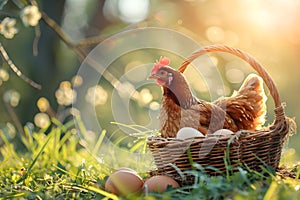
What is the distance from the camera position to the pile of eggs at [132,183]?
2.01m

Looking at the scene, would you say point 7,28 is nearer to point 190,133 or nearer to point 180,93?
point 180,93

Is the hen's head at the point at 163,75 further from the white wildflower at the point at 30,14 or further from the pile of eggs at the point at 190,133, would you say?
the white wildflower at the point at 30,14

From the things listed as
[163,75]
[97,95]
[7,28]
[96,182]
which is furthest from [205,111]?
[97,95]

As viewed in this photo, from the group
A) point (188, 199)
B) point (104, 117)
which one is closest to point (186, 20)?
point (104, 117)

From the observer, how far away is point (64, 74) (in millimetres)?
6367

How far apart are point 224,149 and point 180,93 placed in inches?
17.4

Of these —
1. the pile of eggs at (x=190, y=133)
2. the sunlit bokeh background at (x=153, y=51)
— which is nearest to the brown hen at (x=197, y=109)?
the pile of eggs at (x=190, y=133)

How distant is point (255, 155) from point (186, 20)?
3.61 meters

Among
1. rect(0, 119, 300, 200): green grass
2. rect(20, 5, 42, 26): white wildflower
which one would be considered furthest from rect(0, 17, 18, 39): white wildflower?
rect(0, 119, 300, 200): green grass

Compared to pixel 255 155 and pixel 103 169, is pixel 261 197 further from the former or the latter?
pixel 103 169

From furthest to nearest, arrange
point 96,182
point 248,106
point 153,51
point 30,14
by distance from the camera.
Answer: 1. point 153,51
2. point 30,14
3. point 248,106
4. point 96,182

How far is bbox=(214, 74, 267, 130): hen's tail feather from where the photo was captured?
8.00 ft

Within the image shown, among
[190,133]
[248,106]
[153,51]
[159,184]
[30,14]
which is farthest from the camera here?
[153,51]

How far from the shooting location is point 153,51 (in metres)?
5.80
